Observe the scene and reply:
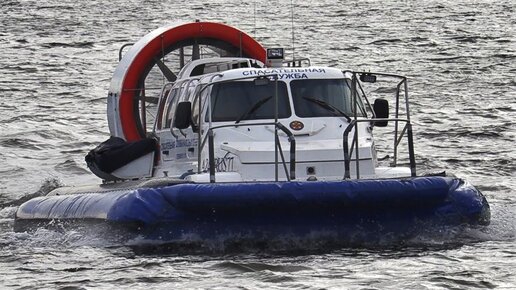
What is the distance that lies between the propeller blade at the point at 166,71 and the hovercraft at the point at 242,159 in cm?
Answer: 1

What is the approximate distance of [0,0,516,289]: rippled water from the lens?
31.8ft

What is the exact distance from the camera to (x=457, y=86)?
24266mm

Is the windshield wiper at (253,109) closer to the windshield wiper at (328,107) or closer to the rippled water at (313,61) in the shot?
the windshield wiper at (328,107)

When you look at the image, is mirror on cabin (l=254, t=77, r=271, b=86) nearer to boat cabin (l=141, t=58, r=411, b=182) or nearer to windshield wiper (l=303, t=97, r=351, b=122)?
boat cabin (l=141, t=58, r=411, b=182)

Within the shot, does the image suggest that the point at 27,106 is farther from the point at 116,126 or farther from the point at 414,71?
the point at 116,126

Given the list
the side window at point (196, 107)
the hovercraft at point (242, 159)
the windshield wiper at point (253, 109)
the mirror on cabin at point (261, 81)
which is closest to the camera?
the hovercraft at point (242, 159)

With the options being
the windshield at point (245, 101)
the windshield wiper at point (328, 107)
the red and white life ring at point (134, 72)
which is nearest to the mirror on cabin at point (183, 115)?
the windshield at point (245, 101)

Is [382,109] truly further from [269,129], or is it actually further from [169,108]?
[169,108]

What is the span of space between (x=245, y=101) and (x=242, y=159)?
0.91 metres

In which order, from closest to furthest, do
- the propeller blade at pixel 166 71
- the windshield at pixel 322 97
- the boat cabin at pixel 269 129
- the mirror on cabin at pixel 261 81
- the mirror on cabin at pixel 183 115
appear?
the boat cabin at pixel 269 129, the mirror on cabin at pixel 261 81, the mirror on cabin at pixel 183 115, the windshield at pixel 322 97, the propeller blade at pixel 166 71

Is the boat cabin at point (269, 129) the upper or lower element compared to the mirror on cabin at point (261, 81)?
lower

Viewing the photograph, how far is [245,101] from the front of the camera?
1216 centimetres

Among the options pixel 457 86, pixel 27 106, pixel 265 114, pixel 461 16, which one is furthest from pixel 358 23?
pixel 265 114

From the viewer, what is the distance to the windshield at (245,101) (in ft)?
39.7
